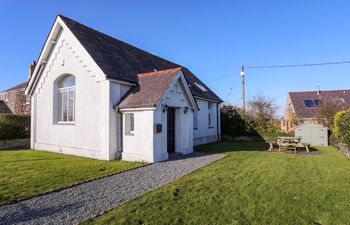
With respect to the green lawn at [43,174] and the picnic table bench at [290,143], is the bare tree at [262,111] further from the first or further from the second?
the green lawn at [43,174]

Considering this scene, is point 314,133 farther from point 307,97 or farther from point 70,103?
point 70,103

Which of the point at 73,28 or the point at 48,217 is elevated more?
the point at 73,28

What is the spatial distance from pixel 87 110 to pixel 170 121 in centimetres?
459

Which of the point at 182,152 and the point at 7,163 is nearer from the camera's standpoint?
the point at 7,163

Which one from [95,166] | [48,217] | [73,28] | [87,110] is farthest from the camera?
[73,28]

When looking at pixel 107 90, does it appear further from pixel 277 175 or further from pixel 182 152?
pixel 277 175

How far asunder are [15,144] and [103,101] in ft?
36.4

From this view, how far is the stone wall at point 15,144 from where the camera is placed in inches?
639

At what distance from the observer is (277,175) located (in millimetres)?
7789

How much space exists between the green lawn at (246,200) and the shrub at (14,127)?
630 inches

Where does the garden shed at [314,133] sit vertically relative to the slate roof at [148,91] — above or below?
below

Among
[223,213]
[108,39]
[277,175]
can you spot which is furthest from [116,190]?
[108,39]

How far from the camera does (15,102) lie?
29641mm

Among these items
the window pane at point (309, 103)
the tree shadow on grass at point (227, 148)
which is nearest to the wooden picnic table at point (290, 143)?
the tree shadow on grass at point (227, 148)
